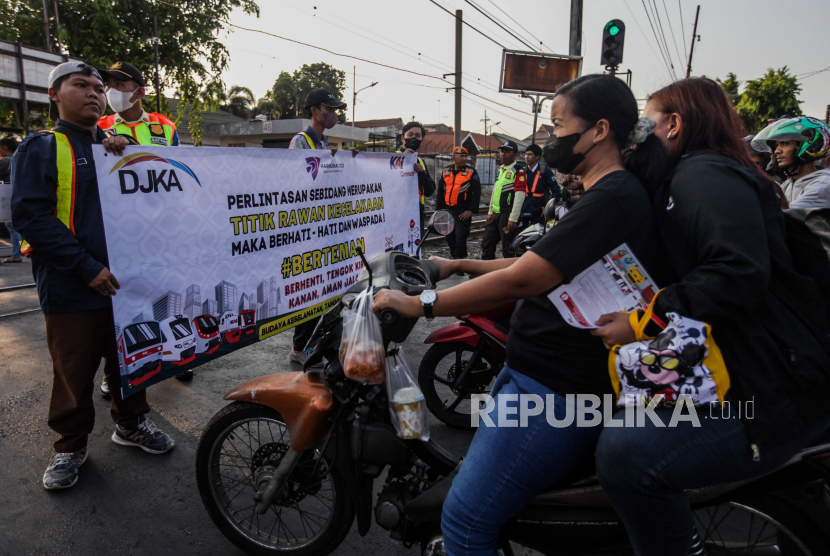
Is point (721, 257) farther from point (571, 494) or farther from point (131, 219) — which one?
point (131, 219)

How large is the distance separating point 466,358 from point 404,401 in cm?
177

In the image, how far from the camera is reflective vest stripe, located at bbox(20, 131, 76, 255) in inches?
105

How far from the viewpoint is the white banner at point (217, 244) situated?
2.83 metres

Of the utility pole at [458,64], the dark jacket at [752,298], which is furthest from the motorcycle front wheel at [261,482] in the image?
the utility pole at [458,64]

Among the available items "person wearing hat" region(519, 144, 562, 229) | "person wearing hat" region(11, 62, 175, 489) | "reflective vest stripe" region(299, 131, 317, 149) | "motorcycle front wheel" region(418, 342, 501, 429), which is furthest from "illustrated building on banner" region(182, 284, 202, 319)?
"person wearing hat" region(519, 144, 562, 229)

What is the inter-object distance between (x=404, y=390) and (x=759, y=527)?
1.21 metres

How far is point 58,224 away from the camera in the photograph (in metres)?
2.61

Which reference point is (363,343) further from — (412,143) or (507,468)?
(412,143)

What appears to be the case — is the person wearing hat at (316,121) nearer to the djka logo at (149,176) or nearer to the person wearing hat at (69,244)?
the djka logo at (149,176)

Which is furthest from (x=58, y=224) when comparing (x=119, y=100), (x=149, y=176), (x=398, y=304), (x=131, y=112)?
(x=398, y=304)

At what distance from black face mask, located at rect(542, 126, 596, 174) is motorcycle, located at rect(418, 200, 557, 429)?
172cm

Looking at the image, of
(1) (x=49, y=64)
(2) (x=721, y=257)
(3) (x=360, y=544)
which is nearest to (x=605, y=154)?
(2) (x=721, y=257)

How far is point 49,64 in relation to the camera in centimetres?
1335

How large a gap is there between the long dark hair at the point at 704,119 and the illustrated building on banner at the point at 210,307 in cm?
266
